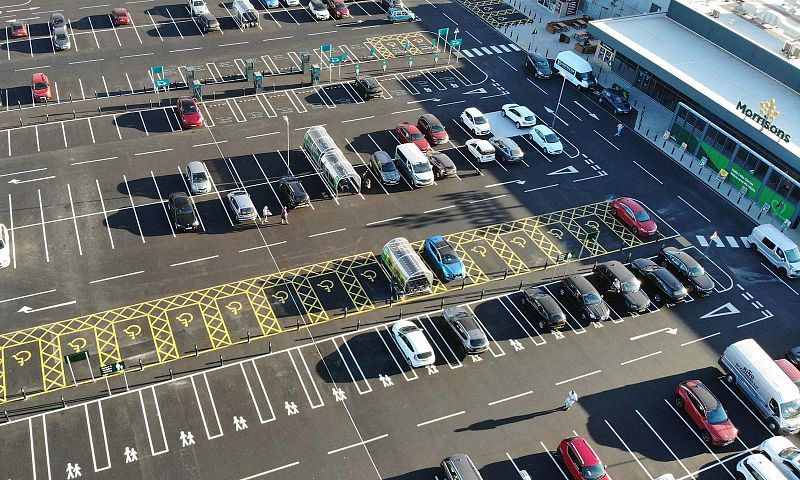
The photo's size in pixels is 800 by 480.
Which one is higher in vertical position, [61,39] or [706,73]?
[706,73]

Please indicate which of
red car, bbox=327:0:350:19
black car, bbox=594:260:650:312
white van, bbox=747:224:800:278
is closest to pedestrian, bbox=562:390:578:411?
black car, bbox=594:260:650:312

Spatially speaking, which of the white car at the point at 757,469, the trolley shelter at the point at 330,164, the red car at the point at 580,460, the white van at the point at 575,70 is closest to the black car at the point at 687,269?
the white car at the point at 757,469

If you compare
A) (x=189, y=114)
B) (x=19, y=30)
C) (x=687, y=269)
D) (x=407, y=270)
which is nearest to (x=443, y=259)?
(x=407, y=270)

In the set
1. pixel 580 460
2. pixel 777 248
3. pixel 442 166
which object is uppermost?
pixel 777 248

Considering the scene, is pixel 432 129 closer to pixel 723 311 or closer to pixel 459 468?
pixel 723 311

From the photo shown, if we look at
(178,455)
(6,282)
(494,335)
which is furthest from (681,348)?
(6,282)

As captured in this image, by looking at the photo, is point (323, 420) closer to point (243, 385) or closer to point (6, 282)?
point (243, 385)
